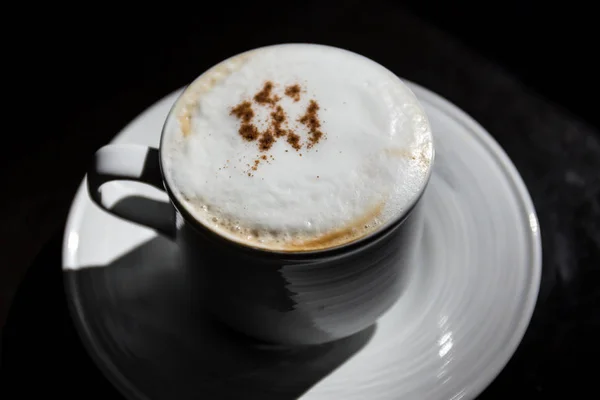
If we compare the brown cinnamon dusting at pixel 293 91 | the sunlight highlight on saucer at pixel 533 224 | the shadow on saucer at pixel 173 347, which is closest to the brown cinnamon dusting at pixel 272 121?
the brown cinnamon dusting at pixel 293 91

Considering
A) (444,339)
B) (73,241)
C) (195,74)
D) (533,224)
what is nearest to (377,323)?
(444,339)

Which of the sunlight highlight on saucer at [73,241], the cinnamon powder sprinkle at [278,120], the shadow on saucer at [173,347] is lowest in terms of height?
the shadow on saucer at [173,347]

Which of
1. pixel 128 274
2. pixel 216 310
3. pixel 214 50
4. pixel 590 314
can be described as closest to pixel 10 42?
pixel 214 50

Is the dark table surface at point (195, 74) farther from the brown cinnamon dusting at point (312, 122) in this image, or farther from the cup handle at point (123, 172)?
the brown cinnamon dusting at point (312, 122)

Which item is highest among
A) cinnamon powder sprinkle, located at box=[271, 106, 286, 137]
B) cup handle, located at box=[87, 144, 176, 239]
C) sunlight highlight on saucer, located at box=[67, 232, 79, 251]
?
cinnamon powder sprinkle, located at box=[271, 106, 286, 137]

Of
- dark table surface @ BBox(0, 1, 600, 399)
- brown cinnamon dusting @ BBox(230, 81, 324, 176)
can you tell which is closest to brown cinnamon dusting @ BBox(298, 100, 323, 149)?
brown cinnamon dusting @ BBox(230, 81, 324, 176)

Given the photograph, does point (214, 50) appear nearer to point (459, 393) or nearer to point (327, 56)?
point (327, 56)

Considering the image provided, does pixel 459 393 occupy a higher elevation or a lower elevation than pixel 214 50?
lower

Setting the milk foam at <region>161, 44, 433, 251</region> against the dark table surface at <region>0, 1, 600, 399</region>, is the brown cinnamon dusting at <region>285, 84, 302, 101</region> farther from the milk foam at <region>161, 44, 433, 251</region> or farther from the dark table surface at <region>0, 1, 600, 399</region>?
the dark table surface at <region>0, 1, 600, 399</region>
